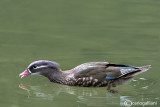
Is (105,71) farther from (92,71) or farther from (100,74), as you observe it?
(92,71)

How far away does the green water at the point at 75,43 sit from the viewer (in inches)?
503

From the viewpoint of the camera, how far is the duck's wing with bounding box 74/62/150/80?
1348cm

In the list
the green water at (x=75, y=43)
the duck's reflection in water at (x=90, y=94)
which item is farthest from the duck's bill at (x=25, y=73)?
the duck's reflection in water at (x=90, y=94)

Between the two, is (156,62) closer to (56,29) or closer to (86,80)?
(86,80)

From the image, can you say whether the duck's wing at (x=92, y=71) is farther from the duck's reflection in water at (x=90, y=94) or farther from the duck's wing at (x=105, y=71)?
the duck's reflection in water at (x=90, y=94)

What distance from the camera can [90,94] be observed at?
1300 cm

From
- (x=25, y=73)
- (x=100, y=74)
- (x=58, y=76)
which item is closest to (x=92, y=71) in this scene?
(x=100, y=74)

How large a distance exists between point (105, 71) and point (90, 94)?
0.89 meters

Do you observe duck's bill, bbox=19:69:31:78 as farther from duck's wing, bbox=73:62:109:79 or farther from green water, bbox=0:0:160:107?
duck's wing, bbox=73:62:109:79

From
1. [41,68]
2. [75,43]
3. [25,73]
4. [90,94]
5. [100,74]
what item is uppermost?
[75,43]

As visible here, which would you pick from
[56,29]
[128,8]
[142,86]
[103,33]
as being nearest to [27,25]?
[56,29]

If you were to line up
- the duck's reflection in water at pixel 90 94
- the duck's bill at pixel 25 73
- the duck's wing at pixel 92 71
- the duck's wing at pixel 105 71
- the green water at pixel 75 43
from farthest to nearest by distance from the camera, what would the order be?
the duck's bill at pixel 25 73 → the duck's wing at pixel 92 71 → the duck's wing at pixel 105 71 → the green water at pixel 75 43 → the duck's reflection in water at pixel 90 94

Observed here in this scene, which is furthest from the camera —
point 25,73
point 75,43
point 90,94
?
point 75,43

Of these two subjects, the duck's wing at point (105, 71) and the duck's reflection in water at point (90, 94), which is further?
the duck's wing at point (105, 71)
